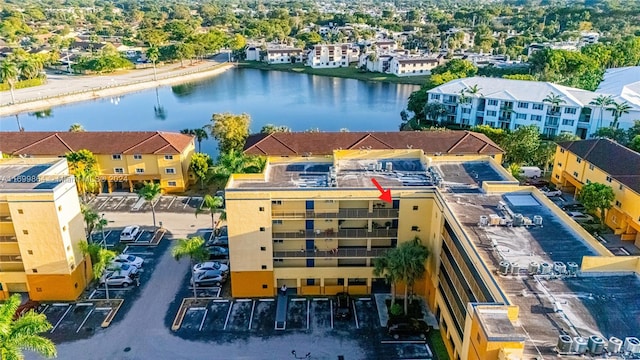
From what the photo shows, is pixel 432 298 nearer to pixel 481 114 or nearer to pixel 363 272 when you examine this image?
pixel 363 272

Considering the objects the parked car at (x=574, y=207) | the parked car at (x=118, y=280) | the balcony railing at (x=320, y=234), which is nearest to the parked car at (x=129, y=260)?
the parked car at (x=118, y=280)

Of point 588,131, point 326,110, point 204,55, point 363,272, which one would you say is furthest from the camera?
point 204,55

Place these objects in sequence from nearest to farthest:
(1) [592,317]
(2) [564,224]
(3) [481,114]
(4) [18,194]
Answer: (1) [592,317]
(2) [564,224]
(4) [18,194]
(3) [481,114]

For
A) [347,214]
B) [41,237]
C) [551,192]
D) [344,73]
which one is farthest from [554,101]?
[344,73]

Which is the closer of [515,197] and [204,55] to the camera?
[515,197]

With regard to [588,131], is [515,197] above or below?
above

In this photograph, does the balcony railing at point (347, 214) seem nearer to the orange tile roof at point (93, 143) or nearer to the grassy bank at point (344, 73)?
the orange tile roof at point (93, 143)

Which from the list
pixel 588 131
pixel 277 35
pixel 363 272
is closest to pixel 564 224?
pixel 363 272
